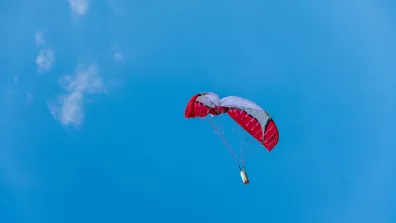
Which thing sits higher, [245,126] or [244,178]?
[245,126]

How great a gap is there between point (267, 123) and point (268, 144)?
53.0 inches

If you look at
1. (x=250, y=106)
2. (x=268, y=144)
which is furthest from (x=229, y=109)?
(x=268, y=144)

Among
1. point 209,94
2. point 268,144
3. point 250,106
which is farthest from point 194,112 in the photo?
point 268,144

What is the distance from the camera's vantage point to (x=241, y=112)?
25.6 meters

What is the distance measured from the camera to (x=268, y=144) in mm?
25719

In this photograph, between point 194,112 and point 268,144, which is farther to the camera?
point 268,144

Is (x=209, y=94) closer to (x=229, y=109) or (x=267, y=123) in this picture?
(x=229, y=109)

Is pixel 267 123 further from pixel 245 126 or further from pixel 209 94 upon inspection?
pixel 209 94

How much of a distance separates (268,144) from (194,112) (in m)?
4.84

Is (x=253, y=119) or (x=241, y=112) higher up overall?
(x=241, y=112)

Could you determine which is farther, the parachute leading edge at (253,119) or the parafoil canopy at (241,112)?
the parachute leading edge at (253,119)

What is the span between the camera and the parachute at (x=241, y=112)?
24.0m

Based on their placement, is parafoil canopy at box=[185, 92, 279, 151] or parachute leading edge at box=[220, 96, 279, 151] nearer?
parafoil canopy at box=[185, 92, 279, 151]

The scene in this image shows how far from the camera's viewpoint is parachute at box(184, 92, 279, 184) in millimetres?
23984
